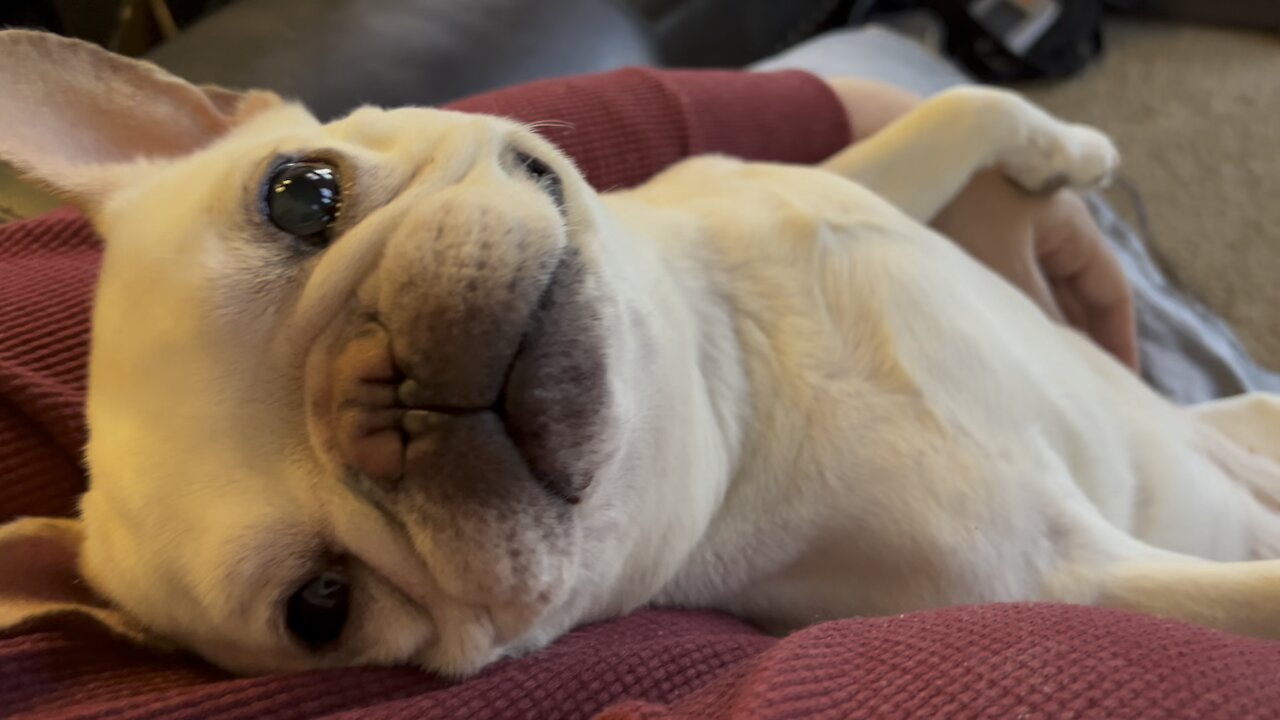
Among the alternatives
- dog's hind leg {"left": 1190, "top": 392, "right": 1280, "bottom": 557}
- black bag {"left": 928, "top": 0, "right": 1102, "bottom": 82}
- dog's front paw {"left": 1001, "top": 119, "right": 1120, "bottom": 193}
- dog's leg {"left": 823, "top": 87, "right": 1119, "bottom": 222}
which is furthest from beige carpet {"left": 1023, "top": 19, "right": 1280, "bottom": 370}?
dog's leg {"left": 823, "top": 87, "right": 1119, "bottom": 222}

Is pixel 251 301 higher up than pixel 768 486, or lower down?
higher up

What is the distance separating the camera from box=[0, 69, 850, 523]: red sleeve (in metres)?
1.17

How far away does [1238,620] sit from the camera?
115 cm

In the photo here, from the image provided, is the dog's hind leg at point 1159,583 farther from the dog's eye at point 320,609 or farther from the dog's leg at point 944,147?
the dog's eye at point 320,609

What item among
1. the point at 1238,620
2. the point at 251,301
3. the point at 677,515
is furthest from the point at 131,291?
the point at 1238,620

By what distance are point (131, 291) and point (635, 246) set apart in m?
0.57

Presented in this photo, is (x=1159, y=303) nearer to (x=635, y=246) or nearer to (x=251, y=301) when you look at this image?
(x=635, y=246)

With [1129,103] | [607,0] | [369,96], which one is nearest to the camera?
[369,96]

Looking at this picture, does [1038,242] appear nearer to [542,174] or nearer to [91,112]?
[542,174]

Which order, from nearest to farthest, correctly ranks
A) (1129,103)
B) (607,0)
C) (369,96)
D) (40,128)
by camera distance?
(40,128) → (369,96) → (607,0) → (1129,103)

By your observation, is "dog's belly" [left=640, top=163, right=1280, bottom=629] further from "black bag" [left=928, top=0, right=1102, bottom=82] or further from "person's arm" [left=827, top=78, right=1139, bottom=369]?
"black bag" [left=928, top=0, right=1102, bottom=82]

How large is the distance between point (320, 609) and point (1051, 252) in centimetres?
165

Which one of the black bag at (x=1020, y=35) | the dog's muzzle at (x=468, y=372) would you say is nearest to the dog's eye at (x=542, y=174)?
the dog's muzzle at (x=468, y=372)

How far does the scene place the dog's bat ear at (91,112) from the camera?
1.23 m
